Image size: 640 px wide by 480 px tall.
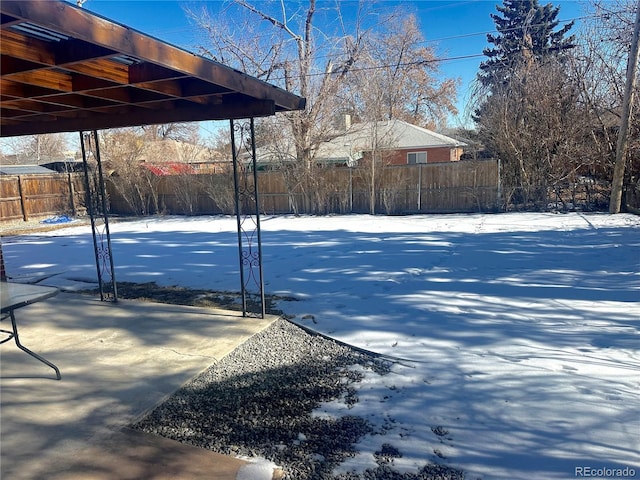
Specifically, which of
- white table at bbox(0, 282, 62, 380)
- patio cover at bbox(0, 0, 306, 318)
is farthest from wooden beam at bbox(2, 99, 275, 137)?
white table at bbox(0, 282, 62, 380)

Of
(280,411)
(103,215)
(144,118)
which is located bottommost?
(280,411)

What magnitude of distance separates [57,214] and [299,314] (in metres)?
17.7

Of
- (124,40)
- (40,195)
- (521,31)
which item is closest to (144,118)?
(124,40)

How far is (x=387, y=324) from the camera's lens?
415 cm

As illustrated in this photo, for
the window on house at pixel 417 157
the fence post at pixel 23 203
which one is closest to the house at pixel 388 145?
the window on house at pixel 417 157

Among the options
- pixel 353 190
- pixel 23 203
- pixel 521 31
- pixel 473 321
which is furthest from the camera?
pixel 521 31

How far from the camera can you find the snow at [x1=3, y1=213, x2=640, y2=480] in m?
2.31

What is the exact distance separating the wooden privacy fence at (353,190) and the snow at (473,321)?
3949 millimetres

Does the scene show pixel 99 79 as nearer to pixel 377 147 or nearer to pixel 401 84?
pixel 377 147

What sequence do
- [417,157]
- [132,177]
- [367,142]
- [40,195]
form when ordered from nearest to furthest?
[367,142]
[40,195]
[132,177]
[417,157]

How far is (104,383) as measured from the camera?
311 centimetres

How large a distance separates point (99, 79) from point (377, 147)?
12.2 m

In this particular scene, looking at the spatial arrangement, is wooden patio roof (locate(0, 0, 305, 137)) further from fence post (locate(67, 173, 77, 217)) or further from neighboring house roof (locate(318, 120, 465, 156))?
fence post (locate(67, 173, 77, 217))

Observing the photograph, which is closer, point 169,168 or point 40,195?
point 40,195
